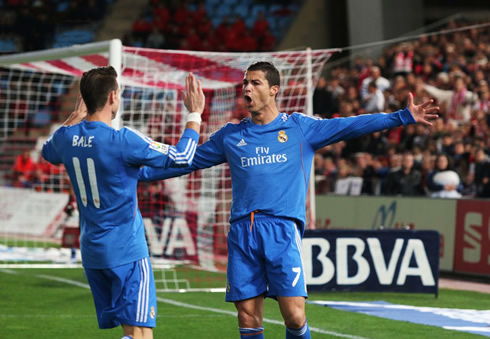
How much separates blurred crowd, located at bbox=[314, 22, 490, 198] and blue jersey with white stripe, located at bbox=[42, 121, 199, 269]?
32.1ft

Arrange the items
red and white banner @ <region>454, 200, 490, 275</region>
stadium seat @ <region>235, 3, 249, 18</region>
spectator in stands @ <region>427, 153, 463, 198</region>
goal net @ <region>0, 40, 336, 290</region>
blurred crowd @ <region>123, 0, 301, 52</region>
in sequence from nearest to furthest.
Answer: goal net @ <region>0, 40, 336, 290</region> → red and white banner @ <region>454, 200, 490, 275</region> → spectator in stands @ <region>427, 153, 463, 198</region> → blurred crowd @ <region>123, 0, 301, 52</region> → stadium seat @ <region>235, 3, 249, 18</region>

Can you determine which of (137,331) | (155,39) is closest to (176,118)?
(137,331)

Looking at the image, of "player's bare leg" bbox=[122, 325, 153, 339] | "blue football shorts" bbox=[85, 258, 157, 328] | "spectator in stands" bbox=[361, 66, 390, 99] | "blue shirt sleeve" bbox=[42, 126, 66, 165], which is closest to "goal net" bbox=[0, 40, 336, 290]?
"spectator in stands" bbox=[361, 66, 390, 99]

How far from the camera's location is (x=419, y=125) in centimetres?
1694

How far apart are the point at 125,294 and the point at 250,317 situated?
107 centimetres

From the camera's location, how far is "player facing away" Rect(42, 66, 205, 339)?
17.1 ft

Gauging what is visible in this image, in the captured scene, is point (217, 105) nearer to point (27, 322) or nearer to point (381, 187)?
point (381, 187)

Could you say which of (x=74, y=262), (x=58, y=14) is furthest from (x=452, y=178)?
(x=58, y=14)

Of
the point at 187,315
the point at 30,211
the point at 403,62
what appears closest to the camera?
the point at 187,315

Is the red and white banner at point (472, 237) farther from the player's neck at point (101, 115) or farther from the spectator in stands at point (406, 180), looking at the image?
the player's neck at point (101, 115)

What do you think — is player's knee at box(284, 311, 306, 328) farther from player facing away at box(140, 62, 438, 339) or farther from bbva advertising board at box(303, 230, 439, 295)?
bbva advertising board at box(303, 230, 439, 295)

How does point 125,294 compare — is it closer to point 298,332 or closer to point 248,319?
point 248,319

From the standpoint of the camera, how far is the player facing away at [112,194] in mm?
5199

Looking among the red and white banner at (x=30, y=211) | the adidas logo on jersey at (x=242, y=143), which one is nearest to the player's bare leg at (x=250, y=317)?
the adidas logo on jersey at (x=242, y=143)
